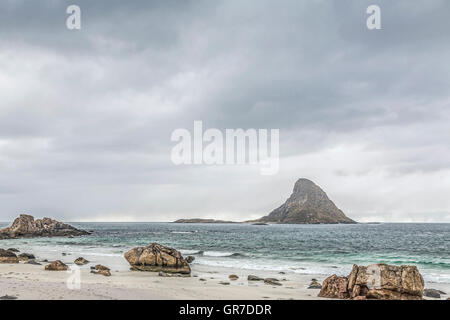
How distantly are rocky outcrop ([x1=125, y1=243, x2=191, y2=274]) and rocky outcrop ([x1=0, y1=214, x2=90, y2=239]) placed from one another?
256 feet

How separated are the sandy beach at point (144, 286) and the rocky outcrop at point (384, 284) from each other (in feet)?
8.37

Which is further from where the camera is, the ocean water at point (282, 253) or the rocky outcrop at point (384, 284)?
the ocean water at point (282, 253)

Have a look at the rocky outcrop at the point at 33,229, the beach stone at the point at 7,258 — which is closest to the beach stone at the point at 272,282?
the beach stone at the point at 7,258

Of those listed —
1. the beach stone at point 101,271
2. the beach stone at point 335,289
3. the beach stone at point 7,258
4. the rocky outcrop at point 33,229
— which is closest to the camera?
the beach stone at point 335,289

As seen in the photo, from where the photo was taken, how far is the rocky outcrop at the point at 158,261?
29.6 m

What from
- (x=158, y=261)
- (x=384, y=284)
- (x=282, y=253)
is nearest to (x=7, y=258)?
(x=158, y=261)

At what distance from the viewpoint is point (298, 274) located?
30.3 m

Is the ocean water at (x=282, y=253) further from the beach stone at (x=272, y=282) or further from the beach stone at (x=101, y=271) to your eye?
the beach stone at (x=272, y=282)

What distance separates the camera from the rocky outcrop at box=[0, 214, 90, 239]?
307 ft

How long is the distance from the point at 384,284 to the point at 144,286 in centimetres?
1457

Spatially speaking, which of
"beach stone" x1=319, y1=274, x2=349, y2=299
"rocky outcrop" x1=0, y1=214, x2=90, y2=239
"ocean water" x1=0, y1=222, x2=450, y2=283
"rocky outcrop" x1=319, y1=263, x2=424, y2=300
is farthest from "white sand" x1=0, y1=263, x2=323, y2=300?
"rocky outcrop" x1=0, y1=214, x2=90, y2=239

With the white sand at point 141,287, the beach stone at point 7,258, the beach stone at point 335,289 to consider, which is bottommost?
the beach stone at point 7,258
